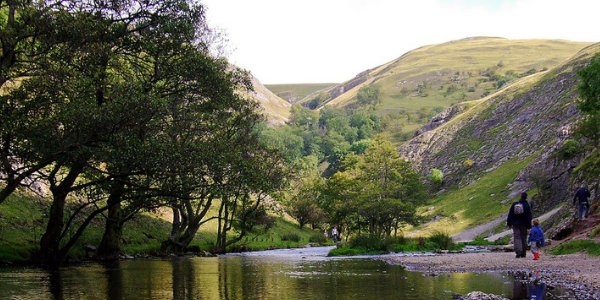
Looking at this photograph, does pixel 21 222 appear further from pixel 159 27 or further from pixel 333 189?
pixel 333 189

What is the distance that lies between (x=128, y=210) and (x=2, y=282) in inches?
593

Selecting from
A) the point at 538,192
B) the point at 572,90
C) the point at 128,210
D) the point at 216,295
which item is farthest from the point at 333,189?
the point at 572,90

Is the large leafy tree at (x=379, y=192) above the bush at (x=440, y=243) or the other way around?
above

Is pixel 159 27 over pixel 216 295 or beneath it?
over

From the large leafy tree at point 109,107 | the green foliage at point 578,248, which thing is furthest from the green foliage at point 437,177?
the large leafy tree at point 109,107

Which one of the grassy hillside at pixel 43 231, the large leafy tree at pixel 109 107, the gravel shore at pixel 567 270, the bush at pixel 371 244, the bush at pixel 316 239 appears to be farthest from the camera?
the bush at pixel 316 239

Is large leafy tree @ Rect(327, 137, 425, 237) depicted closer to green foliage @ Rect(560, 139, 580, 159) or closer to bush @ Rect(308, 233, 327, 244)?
bush @ Rect(308, 233, 327, 244)

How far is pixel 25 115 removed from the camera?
79.0 feet

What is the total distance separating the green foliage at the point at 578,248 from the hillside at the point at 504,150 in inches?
1119

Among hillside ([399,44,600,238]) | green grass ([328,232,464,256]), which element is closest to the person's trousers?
green grass ([328,232,464,256])

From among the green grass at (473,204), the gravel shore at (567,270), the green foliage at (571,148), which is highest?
the green foliage at (571,148)

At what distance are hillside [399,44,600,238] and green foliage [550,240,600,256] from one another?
28.4m

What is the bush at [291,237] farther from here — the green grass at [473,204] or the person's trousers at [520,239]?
the person's trousers at [520,239]

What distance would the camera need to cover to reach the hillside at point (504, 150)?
92.2 m
